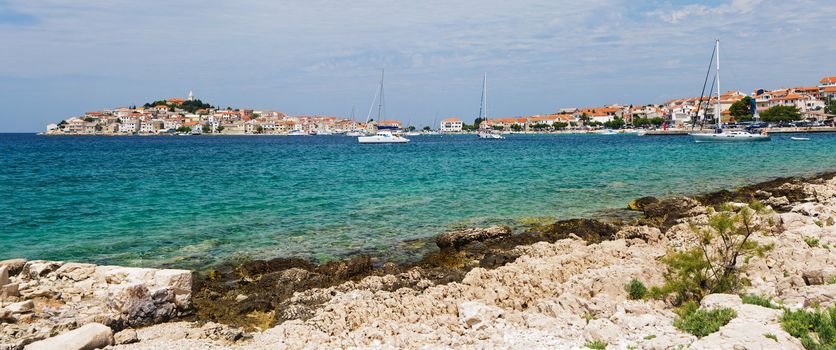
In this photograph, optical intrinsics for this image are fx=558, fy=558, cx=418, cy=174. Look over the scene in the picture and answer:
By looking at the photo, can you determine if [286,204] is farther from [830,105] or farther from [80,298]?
[830,105]

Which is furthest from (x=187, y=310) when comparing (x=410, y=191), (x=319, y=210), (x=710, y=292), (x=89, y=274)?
(x=410, y=191)


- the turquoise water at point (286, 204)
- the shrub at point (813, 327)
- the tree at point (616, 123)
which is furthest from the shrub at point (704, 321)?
the tree at point (616, 123)

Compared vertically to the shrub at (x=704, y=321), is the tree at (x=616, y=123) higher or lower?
higher

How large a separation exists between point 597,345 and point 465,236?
8494mm

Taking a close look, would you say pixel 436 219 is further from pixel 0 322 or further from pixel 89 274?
pixel 0 322

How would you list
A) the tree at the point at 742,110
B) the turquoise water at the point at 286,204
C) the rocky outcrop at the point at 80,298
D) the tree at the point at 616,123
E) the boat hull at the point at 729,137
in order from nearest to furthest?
the rocky outcrop at the point at 80,298 → the turquoise water at the point at 286,204 → the boat hull at the point at 729,137 → the tree at the point at 742,110 → the tree at the point at 616,123

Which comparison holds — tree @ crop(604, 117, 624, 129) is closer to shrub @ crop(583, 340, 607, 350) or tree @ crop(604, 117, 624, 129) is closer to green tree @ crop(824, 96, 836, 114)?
green tree @ crop(824, 96, 836, 114)

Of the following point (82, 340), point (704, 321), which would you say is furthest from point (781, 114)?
point (82, 340)

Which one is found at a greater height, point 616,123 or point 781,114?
point 781,114

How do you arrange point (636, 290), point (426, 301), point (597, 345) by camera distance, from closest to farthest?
point (597, 345), point (636, 290), point (426, 301)

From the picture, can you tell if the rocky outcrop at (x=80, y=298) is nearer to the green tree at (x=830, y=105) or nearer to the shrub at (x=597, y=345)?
the shrub at (x=597, y=345)

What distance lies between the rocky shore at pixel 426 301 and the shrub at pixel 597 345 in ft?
0.13

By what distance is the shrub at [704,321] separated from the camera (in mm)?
6948

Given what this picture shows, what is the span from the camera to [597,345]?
6910 millimetres
